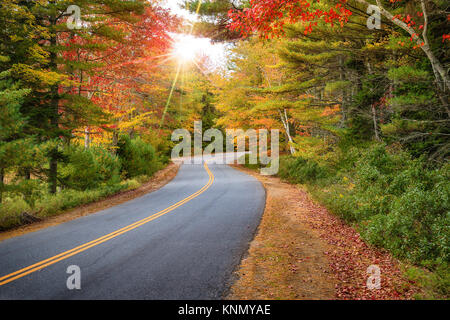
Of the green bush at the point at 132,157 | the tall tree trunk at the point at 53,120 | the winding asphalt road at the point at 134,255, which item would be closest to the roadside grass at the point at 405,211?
the winding asphalt road at the point at 134,255

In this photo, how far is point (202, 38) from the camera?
13.6 metres

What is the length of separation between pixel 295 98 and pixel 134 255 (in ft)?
46.7

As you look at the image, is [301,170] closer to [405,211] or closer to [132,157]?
[405,211]

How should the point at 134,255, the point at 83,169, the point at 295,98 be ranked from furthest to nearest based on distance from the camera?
1. the point at 295,98
2. the point at 83,169
3. the point at 134,255

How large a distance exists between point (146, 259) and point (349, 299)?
401cm

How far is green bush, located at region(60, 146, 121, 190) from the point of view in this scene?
12539 mm

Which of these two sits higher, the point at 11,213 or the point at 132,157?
the point at 132,157

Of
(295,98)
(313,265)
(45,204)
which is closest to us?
(313,265)

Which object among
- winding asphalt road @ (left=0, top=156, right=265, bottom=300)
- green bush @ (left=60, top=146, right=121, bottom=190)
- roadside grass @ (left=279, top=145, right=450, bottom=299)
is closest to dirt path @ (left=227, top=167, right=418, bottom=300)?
roadside grass @ (left=279, top=145, right=450, bottom=299)

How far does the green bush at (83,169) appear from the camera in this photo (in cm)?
1254

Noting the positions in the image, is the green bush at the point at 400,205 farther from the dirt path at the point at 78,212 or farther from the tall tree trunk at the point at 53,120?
the tall tree trunk at the point at 53,120

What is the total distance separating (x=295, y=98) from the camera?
16906mm

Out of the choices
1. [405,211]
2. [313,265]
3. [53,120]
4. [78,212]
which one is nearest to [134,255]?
[313,265]
